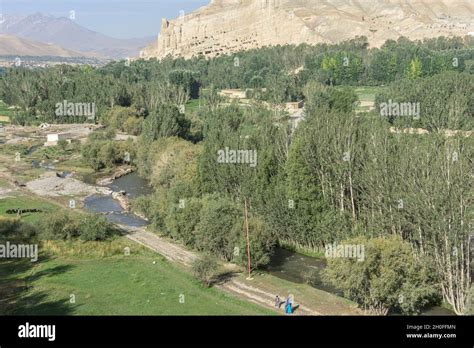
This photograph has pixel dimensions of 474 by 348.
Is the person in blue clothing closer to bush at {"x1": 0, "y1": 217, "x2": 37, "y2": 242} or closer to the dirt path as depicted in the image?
the dirt path

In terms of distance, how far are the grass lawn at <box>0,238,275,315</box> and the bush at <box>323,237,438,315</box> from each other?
4.72m

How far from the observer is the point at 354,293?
87.2 ft

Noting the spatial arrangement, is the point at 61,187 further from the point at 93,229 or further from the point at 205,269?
the point at 205,269

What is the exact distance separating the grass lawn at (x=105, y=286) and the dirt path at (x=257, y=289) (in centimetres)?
87

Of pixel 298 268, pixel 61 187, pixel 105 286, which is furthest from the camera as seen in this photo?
pixel 61 187

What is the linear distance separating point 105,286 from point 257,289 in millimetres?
9199

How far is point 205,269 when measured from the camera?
30.2 m

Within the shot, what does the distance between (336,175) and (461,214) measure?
32.9 ft

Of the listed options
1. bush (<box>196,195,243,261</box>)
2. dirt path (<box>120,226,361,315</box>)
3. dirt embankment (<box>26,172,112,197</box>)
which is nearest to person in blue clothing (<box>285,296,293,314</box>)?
dirt path (<box>120,226,361,315</box>)

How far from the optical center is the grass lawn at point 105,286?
2691cm

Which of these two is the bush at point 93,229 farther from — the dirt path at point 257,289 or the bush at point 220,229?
the bush at point 220,229

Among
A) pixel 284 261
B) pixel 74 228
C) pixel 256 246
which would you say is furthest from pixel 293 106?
pixel 256 246

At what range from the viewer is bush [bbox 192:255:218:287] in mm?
30266
